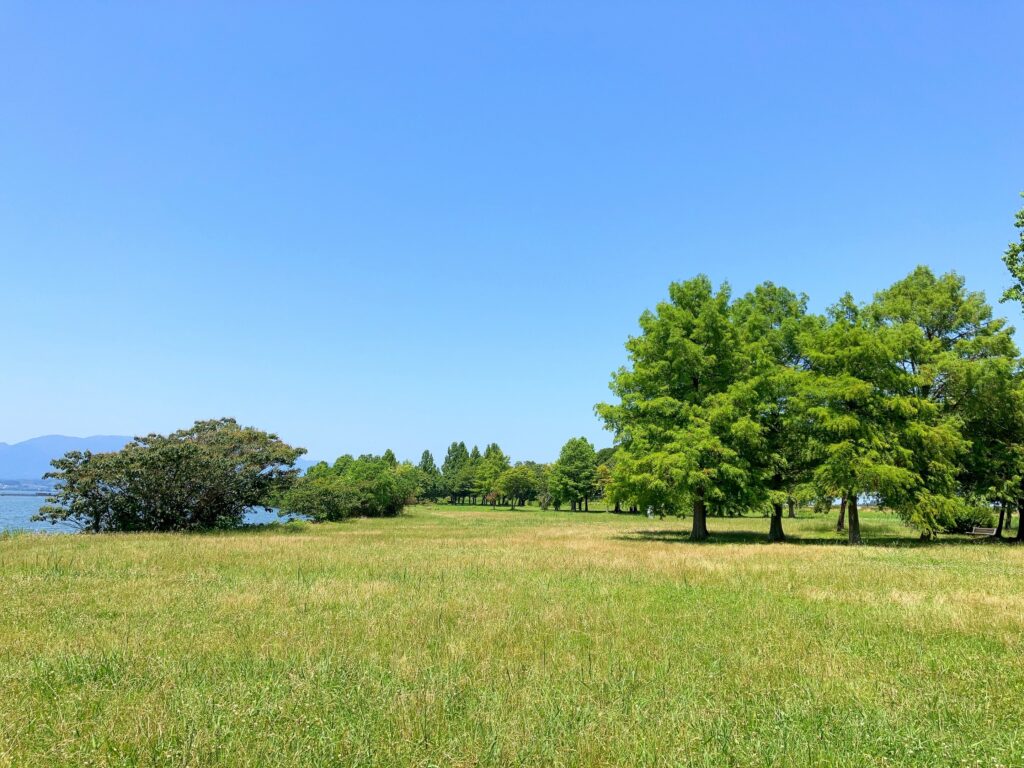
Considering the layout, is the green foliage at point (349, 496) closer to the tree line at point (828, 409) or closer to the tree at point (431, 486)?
the tree line at point (828, 409)

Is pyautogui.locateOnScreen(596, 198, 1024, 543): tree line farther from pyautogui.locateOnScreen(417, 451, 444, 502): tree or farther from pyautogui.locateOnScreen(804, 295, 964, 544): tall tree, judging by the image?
pyautogui.locateOnScreen(417, 451, 444, 502): tree

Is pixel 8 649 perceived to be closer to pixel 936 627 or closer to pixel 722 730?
pixel 722 730

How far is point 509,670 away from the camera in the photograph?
7898mm

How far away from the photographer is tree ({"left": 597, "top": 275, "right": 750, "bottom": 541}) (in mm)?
29578

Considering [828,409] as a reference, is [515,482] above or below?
below

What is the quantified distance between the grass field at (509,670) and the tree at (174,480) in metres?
20.4

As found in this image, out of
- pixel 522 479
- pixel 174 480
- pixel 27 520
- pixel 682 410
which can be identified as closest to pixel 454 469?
pixel 522 479

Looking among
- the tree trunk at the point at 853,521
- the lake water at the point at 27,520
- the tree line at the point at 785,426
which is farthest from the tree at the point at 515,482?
the tree trunk at the point at 853,521

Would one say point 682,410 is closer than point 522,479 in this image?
Yes

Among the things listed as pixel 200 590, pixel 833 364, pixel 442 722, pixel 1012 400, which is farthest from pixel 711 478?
pixel 442 722

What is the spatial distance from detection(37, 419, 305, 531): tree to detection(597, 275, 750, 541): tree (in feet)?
82.1

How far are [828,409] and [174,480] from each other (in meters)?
37.9

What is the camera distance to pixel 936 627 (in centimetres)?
1047

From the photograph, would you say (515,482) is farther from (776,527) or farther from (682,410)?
(682,410)
